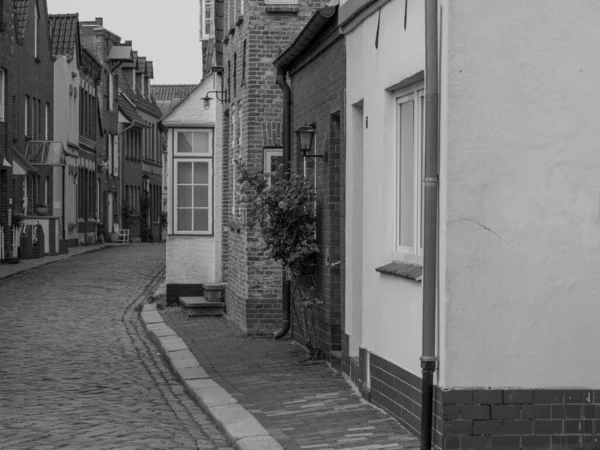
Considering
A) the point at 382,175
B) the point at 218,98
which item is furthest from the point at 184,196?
the point at 382,175

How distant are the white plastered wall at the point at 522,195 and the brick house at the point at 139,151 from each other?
54.2m

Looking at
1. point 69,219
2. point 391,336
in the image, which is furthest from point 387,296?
point 69,219

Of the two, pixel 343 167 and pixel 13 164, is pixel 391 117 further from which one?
pixel 13 164

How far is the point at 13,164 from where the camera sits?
36812mm

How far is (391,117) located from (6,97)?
97.3ft

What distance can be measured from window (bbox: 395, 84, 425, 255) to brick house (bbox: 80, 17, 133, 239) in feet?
156

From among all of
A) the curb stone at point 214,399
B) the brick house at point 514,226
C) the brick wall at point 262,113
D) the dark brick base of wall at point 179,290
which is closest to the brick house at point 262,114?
the brick wall at point 262,113

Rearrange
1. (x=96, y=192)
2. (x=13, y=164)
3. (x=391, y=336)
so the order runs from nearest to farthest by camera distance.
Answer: (x=391, y=336), (x=13, y=164), (x=96, y=192)

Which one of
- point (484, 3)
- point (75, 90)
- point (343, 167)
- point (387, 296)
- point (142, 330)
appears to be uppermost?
point (75, 90)

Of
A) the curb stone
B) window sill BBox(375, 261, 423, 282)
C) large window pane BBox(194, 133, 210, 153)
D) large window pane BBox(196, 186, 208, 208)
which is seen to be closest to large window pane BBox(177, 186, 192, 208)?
large window pane BBox(196, 186, 208, 208)

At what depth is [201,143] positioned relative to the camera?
72.8 ft

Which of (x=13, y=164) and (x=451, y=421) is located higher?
(x=13, y=164)

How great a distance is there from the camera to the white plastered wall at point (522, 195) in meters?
7.49

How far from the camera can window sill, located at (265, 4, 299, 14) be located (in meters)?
16.3
